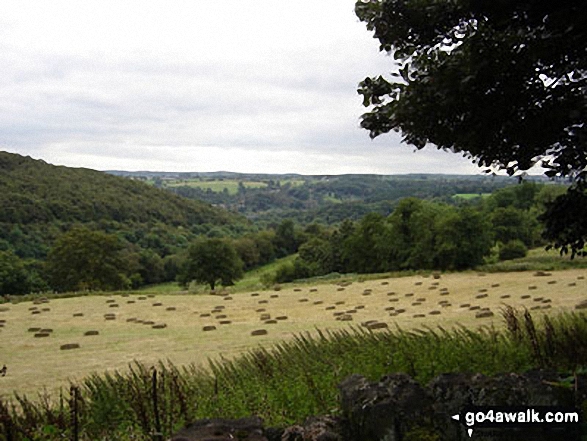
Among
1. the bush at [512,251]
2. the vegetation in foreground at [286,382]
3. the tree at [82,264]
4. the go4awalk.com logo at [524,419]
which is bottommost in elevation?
the tree at [82,264]

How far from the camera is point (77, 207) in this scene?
4058 inches

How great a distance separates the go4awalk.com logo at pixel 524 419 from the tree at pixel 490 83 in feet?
9.69

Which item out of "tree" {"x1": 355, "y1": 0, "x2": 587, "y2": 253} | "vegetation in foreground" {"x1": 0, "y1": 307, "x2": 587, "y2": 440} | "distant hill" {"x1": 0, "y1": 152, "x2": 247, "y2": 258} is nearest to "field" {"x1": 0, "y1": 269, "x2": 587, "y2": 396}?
"vegetation in foreground" {"x1": 0, "y1": 307, "x2": 587, "y2": 440}

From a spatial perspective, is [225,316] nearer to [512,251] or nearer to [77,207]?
[512,251]

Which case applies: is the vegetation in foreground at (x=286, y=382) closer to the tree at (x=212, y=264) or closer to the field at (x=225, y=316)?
the field at (x=225, y=316)

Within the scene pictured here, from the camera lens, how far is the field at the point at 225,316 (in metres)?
11.2

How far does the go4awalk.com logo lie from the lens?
316 centimetres

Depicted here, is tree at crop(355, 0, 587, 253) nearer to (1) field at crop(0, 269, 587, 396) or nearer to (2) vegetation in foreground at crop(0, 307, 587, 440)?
(2) vegetation in foreground at crop(0, 307, 587, 440)

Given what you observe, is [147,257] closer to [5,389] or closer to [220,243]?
[220,243]

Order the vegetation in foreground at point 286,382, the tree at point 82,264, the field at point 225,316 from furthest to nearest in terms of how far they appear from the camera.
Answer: the tree at point 82,264 < the field at point 225,316 < the vegetation in foreground at point 286,382

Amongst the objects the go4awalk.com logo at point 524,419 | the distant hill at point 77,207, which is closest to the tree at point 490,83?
the go4awalk.com logo at point 524,419

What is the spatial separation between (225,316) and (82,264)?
37.5 m

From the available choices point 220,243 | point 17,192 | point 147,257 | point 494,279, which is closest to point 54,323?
point 494,279

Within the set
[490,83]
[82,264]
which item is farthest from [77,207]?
[490,83]
